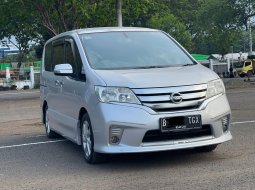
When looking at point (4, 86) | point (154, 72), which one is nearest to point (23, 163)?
point (154, 72)

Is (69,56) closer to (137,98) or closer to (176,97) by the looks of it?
(137,98)

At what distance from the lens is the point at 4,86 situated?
40.8 metres

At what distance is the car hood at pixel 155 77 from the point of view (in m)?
6.61

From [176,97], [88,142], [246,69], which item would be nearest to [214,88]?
[176,97]

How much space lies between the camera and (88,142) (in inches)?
285

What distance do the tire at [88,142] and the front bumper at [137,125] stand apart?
0.71 ft

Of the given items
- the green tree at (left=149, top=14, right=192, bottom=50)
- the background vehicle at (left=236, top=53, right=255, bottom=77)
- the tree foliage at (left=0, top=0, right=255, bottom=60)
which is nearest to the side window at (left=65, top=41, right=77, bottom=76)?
the tree foliage at (left=0, top=0, right=255, bottom=60)

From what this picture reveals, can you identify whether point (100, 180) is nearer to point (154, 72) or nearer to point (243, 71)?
point (154, 72)

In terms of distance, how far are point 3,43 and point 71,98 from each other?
170 ft

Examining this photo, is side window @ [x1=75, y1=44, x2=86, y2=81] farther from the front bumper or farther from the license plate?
the license plate

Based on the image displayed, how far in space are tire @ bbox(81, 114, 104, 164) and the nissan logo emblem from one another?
1215 mm

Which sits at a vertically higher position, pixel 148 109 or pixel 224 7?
pixel 224 7

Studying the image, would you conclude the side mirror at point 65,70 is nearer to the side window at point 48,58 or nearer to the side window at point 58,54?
the side window at point 58,54

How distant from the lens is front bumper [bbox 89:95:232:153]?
6.46 m
